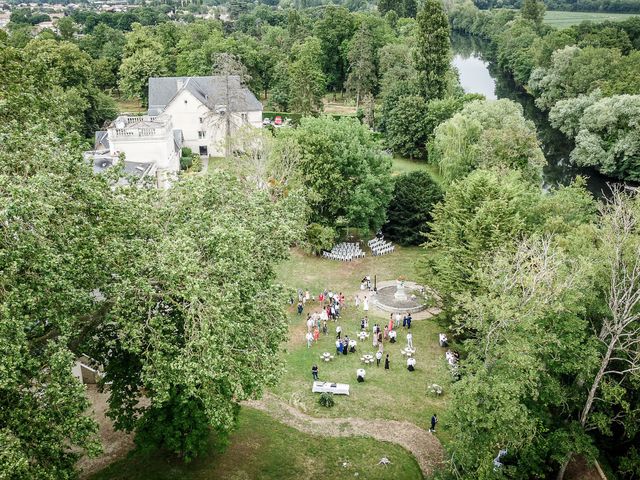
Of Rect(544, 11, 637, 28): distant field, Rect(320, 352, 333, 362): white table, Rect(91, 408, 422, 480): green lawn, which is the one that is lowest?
Rect(320, 352, 333, 362): white table

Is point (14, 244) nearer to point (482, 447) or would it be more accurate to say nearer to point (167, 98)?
point (482, 447)

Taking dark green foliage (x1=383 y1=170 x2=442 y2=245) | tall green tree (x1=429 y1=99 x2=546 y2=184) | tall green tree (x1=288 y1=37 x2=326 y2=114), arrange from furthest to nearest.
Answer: tall green tree (x1=288 y1=37 x2=326 y2=114) < tall green tree (x1=429 y1=99 x2=546 y2=184) < dark green foliage (x1=383 y1=170 x2=442 y2=245)

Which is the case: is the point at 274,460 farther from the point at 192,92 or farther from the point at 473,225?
the point at 192,92

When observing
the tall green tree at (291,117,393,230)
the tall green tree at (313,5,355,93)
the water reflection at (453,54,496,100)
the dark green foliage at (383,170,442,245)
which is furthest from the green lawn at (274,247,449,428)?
the tall green tree at (313,5,355,93)

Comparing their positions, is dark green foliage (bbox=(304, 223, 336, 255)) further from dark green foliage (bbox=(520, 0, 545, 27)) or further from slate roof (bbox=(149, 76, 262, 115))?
dark green foliage (bbox=(520, 0, 545, 27))

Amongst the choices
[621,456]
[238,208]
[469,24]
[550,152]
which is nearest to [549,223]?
[621,456]

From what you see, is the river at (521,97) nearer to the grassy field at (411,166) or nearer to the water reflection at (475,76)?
the water reflection at (475,76)
